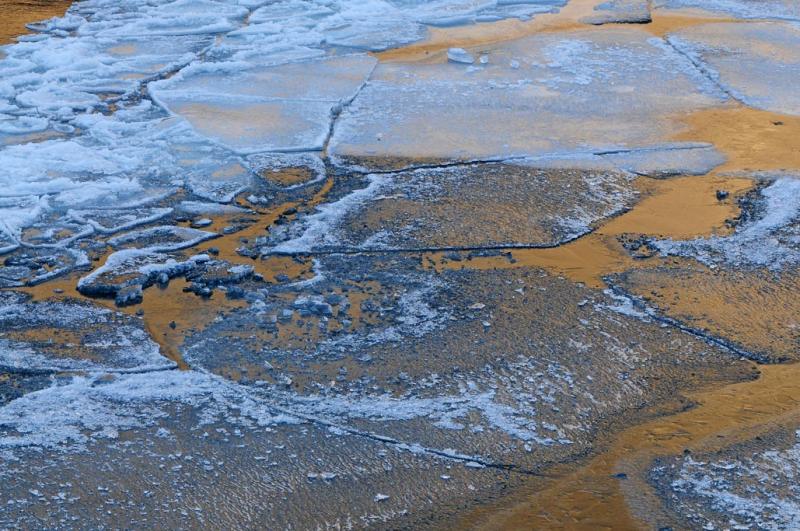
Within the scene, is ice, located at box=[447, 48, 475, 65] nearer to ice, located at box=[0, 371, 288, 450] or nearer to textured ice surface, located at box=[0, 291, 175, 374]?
textured ice surface, located at box=[0, 291, 175, 374]

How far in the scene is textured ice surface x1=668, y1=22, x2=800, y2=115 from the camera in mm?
6212

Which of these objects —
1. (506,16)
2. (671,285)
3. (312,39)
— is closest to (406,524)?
(671,285)

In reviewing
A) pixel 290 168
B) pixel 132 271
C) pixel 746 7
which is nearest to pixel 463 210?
pixel 290 168

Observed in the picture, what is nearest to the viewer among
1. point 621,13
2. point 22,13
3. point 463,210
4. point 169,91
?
point 463,210

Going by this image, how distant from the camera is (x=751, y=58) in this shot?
273 inches

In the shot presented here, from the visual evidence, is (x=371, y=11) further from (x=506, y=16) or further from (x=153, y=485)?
(x=153, y=485)

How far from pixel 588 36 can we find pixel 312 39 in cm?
208

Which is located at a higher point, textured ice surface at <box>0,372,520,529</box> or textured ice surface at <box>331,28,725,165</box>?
textured ice surface at <box>331,28,725,165</box>

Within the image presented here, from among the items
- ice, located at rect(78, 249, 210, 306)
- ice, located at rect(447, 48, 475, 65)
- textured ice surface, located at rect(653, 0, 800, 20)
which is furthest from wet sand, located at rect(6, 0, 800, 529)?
textured ice surface, located at rect(653, 0, 800, 20)

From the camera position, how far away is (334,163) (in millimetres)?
5277

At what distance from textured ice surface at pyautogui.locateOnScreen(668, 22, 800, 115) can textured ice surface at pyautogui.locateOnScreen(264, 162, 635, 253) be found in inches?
66.7

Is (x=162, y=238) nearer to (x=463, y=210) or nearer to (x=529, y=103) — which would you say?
(x=463, y=210)

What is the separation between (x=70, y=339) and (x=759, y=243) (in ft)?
9.57

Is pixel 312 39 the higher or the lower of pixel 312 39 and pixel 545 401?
the higher
